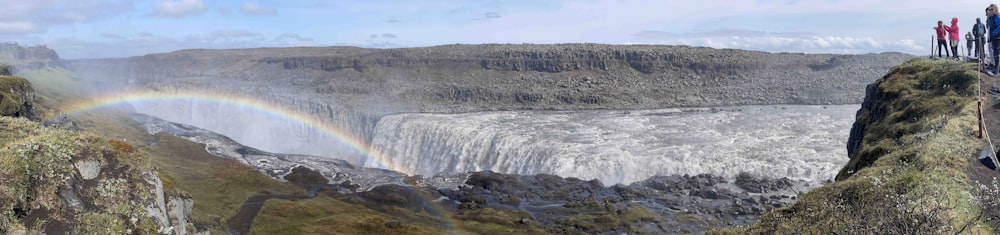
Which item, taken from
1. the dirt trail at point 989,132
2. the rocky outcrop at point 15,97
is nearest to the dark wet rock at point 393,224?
the rocky outcrop at point 15,97

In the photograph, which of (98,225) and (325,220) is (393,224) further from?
(98,225)

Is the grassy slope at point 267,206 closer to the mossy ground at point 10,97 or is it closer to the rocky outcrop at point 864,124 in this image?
the mossy ground at point 10,97

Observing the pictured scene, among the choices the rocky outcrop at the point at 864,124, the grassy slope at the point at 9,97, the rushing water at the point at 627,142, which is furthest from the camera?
the rushing water at the point at 627,142

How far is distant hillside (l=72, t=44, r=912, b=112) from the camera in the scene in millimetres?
84562

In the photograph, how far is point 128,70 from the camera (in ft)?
585

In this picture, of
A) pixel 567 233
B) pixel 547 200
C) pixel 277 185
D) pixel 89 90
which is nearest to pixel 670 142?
pixel 547 200

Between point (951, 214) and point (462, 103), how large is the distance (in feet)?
259

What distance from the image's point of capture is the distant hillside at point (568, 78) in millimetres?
84562

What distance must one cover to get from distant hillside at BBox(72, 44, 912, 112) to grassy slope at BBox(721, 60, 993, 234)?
5835cm

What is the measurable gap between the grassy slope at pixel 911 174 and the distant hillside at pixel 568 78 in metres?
58.4

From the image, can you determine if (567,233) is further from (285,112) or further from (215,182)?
(285,112)

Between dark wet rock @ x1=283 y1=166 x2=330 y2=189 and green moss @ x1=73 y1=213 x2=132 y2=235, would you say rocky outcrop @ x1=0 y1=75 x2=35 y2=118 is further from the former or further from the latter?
green moss @ x1=73 y1=213 x2=132 y2=235

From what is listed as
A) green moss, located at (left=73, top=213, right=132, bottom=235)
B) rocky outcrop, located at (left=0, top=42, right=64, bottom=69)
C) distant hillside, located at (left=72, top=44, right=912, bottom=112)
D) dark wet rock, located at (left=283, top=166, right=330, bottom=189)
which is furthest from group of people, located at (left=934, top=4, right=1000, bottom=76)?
rocky outcrop, located at (left=0, top=42, right=64, bottom=69)

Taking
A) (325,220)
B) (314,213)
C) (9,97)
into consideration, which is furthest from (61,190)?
(9,97)
